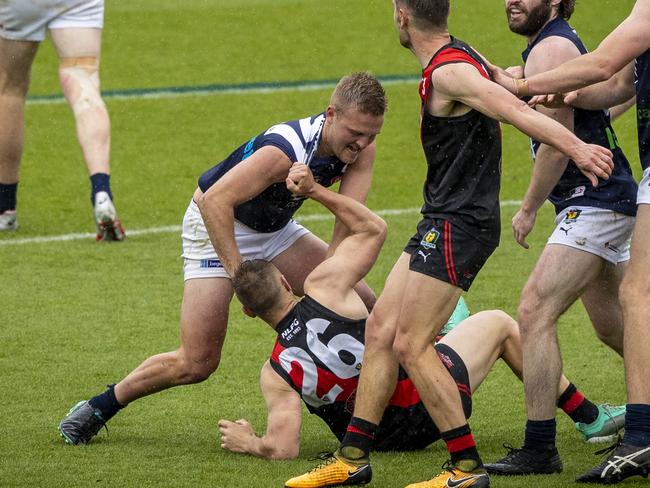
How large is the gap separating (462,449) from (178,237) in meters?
5.45

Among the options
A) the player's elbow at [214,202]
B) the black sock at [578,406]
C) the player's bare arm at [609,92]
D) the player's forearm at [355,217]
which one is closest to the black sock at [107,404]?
the player's elbow at [214,202]

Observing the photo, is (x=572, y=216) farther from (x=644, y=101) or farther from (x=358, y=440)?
(x=358, y=440)

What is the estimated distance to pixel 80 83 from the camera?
10.1 metres

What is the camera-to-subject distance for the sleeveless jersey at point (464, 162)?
5387mm

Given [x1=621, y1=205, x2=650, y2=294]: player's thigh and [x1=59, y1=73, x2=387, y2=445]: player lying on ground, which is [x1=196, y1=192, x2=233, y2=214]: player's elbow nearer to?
[x1=59, y1=73, x2=387, y2=445]: player lying on ground

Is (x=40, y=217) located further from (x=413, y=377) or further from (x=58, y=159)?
(x=413, y=377)

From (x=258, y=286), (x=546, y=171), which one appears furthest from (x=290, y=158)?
(x=546, y=171)

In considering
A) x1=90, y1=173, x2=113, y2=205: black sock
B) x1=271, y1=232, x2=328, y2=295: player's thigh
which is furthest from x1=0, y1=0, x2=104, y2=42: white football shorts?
x1=271, y1=232, x2=328, y2=295: player's thigh

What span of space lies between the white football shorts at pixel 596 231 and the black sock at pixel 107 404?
6.81 ft

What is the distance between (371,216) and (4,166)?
4747 mm

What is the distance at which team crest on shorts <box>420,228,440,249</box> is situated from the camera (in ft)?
17.6

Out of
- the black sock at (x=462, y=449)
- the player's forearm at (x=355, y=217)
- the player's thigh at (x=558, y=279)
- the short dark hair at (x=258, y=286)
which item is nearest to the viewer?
the black sock at (x=462, y=449)

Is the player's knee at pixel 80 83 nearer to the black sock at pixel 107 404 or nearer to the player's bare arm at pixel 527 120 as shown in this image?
the black sock at pixel 107 404

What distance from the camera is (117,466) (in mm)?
5789
